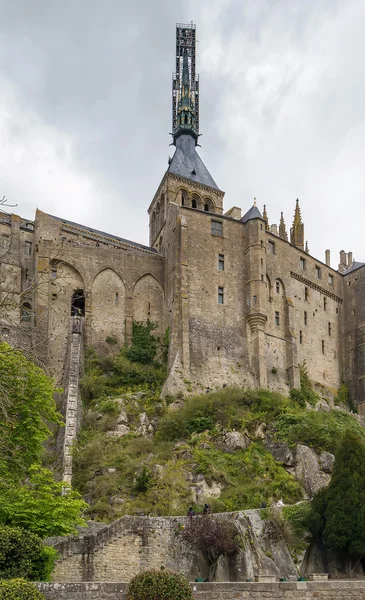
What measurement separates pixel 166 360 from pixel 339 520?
850 inches

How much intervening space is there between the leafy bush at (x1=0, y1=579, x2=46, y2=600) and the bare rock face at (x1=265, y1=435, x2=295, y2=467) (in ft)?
82.5

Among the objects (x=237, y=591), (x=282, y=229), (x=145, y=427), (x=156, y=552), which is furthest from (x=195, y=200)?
(x=237, y=591)

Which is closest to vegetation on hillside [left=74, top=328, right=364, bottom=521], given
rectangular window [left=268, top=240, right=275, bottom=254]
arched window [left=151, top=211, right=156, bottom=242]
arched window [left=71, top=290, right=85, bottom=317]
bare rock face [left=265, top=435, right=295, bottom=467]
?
bare rock face [left=265, top=435, right=295, bottom=467]

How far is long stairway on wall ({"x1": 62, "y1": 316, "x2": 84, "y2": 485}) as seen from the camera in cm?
3988

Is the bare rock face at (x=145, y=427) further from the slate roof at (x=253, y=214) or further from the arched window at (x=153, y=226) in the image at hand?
the arched window at (x=153, y=226)

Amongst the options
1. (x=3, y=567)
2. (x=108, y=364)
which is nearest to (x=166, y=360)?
(x=108, y=364)

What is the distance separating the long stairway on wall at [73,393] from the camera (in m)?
39.9

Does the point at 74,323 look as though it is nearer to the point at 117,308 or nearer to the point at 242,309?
the point at 117,308

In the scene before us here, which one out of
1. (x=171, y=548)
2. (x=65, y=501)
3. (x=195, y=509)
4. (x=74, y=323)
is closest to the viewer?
(x=65, y=501)

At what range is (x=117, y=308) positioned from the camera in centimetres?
5259

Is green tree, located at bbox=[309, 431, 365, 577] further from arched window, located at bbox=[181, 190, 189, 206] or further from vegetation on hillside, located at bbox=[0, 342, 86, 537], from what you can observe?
arched window, located at bbox=[181, 190, 189, 206]

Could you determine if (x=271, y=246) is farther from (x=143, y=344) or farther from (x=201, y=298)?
Result: (x=143, y=344)

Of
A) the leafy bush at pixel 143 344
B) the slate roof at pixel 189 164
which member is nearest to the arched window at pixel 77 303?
the leafy bush at pixel 143 344

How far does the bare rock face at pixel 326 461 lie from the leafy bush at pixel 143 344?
47.7 ft
